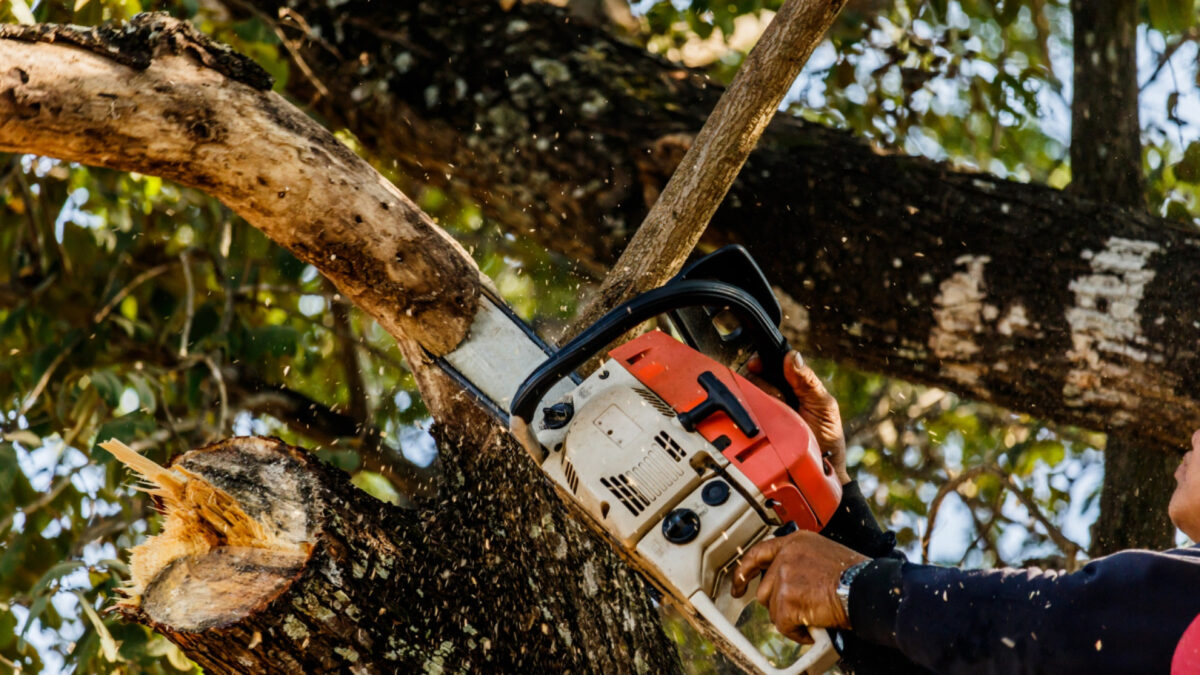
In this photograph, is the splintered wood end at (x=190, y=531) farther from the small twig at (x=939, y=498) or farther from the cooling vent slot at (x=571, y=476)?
the small twig at (x=939, y=498)

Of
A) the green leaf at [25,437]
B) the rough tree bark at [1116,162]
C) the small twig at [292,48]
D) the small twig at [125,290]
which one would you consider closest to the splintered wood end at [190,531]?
the green leaf at [25,437]

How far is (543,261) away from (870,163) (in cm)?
170

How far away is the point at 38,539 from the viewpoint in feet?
9.63

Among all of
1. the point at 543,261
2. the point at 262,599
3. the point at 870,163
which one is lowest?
the point at 262,599

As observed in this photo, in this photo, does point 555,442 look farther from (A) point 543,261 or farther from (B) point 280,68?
(A) point 543,261

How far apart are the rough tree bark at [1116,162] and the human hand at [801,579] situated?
5.89 feet

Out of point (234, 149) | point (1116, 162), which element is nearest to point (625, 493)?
point (234, 149)

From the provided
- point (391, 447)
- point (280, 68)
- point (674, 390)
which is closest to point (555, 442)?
point (674, 390)

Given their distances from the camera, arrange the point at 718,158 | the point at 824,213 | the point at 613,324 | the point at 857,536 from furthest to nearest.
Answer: the point at 824,213 → the point at 718,158 → the point at 857,536 → the point at 613,324

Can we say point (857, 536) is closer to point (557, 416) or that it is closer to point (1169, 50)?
point (557, 416)

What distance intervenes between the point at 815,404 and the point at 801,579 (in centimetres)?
54

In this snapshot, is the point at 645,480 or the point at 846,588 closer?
the point at 846,588

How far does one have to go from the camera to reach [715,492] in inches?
63.3

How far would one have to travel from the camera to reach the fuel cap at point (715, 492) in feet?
5.24
